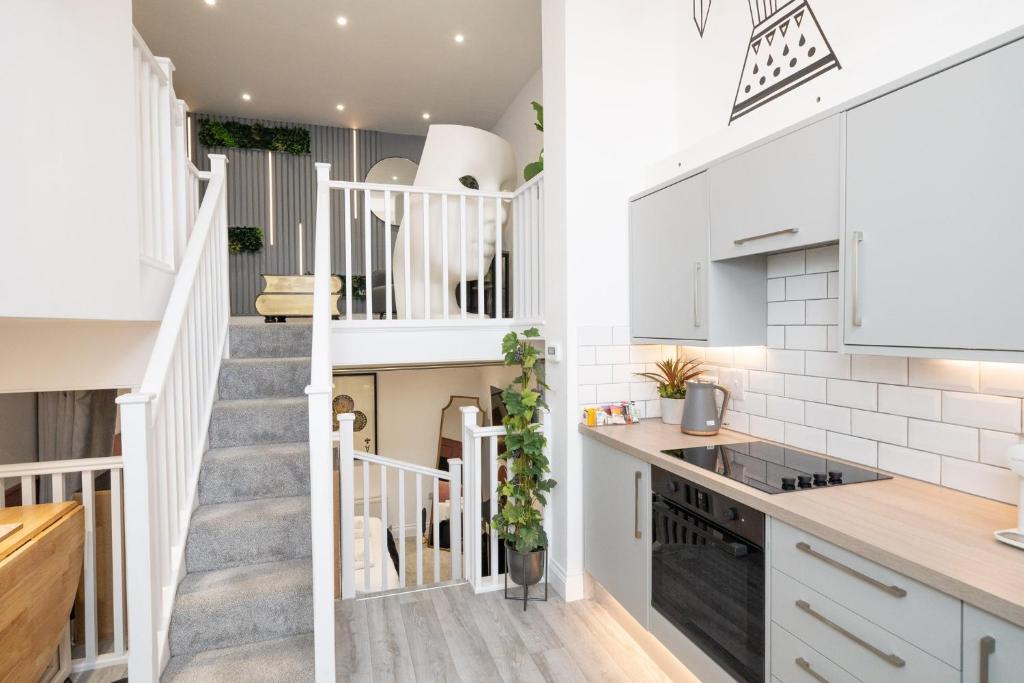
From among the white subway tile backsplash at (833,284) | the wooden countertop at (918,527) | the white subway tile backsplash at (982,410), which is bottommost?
the wooden countertop at (918,527)

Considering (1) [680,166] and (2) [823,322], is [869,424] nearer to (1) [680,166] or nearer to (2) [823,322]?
(2) [823,322]

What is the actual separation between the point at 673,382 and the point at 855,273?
1278mm

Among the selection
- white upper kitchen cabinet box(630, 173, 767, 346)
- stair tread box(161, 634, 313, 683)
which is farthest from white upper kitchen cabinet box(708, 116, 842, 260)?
stair tread box(161, 634, 313, 683)

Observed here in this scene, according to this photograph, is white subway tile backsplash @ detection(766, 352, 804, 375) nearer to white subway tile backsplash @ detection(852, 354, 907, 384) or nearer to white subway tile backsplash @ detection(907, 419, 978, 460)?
white subway tile backsplash @ detection(852, 354, 907, 384)

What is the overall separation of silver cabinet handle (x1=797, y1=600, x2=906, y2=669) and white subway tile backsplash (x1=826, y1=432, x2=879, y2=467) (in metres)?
0.74

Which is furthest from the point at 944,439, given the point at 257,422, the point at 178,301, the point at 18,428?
the point at 18,428

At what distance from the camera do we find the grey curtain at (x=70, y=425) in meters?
3.84

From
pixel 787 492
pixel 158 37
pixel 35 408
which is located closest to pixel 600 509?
pixel 787 492

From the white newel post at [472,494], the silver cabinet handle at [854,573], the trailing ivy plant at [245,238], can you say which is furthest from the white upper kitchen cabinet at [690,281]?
the trailing ivy plant at [245,238]

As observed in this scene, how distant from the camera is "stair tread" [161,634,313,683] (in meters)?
1.99

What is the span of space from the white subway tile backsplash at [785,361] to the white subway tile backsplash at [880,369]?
0.25 meters

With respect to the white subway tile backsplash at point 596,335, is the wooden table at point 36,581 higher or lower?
lower

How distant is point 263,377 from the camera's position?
10.4ft

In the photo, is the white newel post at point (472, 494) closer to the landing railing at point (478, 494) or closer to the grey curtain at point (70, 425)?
the landing railing at point (478, 494)
